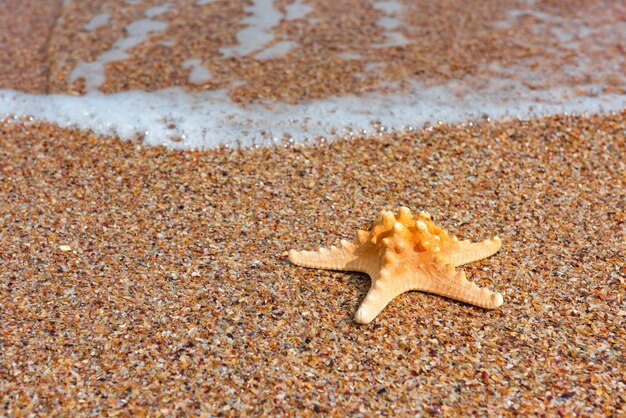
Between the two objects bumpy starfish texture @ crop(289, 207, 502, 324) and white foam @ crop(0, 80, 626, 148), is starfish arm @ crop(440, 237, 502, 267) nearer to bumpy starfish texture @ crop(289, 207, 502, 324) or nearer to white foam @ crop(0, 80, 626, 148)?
bumpy starfish texture @ crop(289, 207, 502, 324)

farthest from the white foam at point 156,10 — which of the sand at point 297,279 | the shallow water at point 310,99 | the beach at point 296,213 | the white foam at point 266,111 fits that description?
the sand at point 297,279

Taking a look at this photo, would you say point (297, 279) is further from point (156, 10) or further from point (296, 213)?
point (156, 10)

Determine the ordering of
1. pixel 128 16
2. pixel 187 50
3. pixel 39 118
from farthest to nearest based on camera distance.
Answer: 1. pixel 128 16
2. pixel 187 50
3. pixel 39 118

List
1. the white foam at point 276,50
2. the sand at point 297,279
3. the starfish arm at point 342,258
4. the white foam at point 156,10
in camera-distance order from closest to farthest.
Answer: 1. the sand at point 297,279
2. the starfish arm at point 342,258
3. the white foam at point 276,50
4. the white foam at point 156,10

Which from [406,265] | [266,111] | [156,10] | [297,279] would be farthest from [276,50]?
[406,265]

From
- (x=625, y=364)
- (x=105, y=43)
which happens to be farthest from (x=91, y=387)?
(x=105, y=43)

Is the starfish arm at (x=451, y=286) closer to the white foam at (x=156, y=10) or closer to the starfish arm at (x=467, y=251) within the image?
the starfish arm at (x=467, y=251)

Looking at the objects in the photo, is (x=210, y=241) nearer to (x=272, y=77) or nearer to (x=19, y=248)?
(x=19, y=248)
